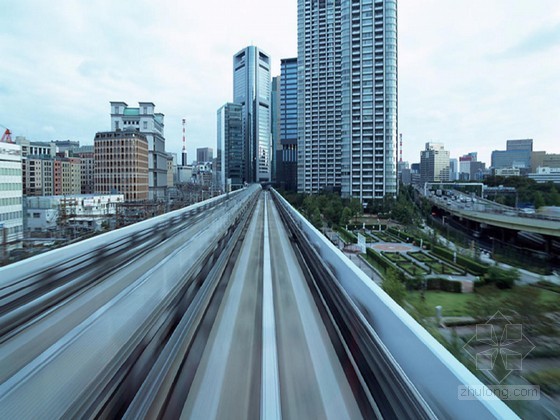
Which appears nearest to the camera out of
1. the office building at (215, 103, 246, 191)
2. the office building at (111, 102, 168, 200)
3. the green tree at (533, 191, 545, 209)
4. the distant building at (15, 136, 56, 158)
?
the green tree at (533, 191, 545, 209)

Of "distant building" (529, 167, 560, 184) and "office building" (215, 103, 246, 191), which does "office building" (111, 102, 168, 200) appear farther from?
"distant building" (529, 167, 560, 184)

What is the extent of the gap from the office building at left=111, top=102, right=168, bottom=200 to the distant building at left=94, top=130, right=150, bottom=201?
4668mm

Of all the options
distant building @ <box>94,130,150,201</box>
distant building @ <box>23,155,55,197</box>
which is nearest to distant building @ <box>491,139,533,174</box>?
distant building @ <box>94,130,150,201</box>

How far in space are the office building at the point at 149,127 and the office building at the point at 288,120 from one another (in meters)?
21.2

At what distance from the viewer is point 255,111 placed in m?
71.8

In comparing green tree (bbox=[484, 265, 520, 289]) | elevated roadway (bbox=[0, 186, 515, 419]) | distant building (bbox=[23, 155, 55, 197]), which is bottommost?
elevated roadway (bbox=[0, 186, 515, 419])

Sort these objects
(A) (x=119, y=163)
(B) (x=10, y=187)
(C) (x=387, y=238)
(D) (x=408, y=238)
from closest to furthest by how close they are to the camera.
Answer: (D) (x=408, y=238) → (B) (x=10, y=187) → (C) (x=387, y=238) → (A) (x=119, y=163)

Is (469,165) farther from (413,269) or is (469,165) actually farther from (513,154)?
(413,269)

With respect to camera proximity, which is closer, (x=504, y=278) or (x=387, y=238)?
(x=504, y=278)

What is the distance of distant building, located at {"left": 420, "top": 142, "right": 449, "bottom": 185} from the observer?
8125 cm

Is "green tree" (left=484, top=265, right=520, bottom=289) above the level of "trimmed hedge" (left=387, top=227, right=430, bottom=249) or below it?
above

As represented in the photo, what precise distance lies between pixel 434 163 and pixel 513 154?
16.6 metres

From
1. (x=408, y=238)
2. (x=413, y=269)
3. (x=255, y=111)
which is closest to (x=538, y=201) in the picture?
(x=408, y=238)

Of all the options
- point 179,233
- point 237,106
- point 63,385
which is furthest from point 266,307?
point 237,106
